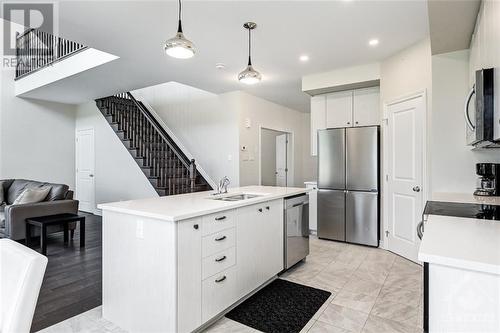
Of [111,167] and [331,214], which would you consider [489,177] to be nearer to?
[331,214]

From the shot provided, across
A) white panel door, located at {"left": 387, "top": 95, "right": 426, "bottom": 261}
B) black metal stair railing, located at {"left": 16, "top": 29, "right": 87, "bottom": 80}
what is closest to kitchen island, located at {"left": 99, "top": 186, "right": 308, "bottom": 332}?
white panel door, located at {"left": 387, "top": 95, "right": 426, "bottom": 261}

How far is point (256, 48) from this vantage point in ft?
11.2

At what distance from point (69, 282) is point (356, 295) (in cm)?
284

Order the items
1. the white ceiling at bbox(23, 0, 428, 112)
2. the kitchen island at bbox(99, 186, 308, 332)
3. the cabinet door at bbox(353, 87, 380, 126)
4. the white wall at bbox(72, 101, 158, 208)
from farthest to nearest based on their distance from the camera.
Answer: the white wall at bbox(72, 101, 158, 208)
the cabinet door at bbox(353, 87, 380, 126)
the white ceiling at bbox(23, 0, 428, 112)
the kitchen island at bbox(99, 186, 308, 332)

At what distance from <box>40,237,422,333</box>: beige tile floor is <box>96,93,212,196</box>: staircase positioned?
9.27ft

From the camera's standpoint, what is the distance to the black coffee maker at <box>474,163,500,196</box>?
242 centimetres

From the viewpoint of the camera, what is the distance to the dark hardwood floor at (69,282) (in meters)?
2.29

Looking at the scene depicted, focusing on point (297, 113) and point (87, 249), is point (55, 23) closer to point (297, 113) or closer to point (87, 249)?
point (87, 249)

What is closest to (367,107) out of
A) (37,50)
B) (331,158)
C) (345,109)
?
(345,109)

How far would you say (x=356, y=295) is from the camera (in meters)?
2.60

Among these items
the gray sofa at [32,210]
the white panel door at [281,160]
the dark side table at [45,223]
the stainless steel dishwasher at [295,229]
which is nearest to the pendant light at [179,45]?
the stainless steel dishwasher at [295,229]

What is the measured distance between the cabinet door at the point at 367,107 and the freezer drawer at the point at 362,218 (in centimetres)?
113

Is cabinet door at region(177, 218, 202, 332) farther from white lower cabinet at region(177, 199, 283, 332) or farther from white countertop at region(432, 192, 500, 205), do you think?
white countertop at region(432, 192, 500, 205)

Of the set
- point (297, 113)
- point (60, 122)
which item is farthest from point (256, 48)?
point (60, 122)
